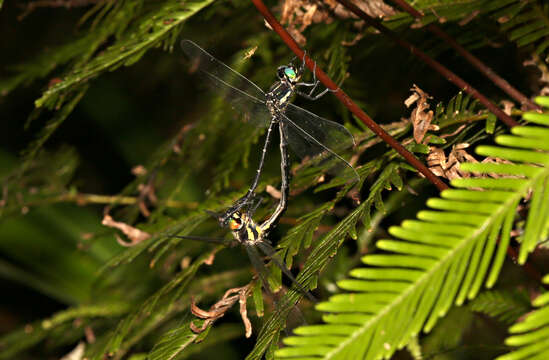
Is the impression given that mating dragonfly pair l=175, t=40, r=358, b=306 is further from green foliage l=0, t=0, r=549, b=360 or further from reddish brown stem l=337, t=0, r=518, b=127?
reddish brown stem l=337, t=0, r=518, b=127

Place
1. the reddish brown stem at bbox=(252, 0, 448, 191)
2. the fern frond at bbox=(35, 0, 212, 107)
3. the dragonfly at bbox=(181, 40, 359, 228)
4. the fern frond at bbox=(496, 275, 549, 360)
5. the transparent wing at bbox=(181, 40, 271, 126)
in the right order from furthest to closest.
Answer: the transparent wing at bbox=(181, 40, 271, 126), the dragonfly at bbox=(181, 40, 359, 228), the fern frond at bbox=(35, 0, 212, 107), the reddish brown stem at bbox=(252, 0, 448, 191), the fern frond at bbox=(496, 275, 549, 360)

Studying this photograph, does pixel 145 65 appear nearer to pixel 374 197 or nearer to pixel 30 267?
pixel 30 267

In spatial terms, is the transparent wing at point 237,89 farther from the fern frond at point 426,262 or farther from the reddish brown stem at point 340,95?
the fern frond at point 426,262

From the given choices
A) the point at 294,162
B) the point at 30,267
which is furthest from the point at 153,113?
the point at 294,162

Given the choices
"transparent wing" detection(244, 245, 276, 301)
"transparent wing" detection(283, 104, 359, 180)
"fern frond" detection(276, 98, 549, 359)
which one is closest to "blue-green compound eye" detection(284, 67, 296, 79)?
"transparent wing" detection(283, 104, 359, 180)

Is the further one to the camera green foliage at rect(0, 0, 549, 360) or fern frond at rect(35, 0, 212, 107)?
fern frond at rect(35, 0, 212, 107)

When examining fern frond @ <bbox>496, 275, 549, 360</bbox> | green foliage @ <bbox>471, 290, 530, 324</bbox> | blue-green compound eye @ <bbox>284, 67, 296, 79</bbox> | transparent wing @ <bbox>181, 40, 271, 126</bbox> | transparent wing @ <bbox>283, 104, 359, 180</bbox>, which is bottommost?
fern frond @ <bbox>496, 275, 549, 360</bbox>

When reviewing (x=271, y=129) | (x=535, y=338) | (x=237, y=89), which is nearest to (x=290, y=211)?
(x=271, y=129)

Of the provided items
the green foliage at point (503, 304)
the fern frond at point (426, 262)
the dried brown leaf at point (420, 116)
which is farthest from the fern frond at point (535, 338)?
the green foliage at point (503, 304)

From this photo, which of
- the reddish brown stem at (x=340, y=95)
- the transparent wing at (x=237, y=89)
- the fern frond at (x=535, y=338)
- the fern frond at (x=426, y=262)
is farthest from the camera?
the transparent wing at (x=237, y=89)
